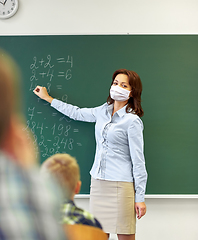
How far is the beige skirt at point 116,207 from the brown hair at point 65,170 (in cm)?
114

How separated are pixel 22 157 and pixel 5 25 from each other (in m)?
2.37

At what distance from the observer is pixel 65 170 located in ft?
2.44

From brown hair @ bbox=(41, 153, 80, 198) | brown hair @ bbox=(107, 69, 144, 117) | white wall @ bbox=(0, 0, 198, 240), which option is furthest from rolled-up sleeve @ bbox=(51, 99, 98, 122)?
brown hair @ bbox=(41, 153, 80, 198)

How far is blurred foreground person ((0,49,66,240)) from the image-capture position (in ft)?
1.56

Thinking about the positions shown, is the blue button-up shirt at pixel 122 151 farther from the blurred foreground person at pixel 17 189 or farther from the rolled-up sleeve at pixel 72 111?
the blurred foreground person at pixel 17 189

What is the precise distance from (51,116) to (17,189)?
192 centimetres

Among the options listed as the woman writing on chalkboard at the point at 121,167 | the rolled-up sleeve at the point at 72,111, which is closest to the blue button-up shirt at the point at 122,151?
the woman writing on chalkboard at the point at 121,167

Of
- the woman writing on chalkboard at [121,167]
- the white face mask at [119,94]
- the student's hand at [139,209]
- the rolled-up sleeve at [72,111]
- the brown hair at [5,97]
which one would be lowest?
the student's hand at [139,209]

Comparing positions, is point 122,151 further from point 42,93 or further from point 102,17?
point 102,17

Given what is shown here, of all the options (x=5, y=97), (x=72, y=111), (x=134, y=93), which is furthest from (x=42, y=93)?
(x=5, y=97)

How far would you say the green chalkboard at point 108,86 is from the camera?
2.35 metres

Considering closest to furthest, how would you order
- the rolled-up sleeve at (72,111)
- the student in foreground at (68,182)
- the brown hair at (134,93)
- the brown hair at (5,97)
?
the brown hair at (5,97) → the student in foreground at (68,182) → the brown hair at (134,93) → the rolled-up sleeve at (72,111)

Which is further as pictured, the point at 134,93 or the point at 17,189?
the point at 134,93

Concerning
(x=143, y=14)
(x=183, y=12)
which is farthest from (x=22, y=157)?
(x=183, y=12)
